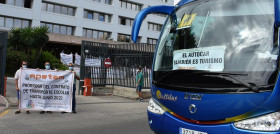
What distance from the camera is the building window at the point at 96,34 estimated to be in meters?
41.0

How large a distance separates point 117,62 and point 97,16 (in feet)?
92.9

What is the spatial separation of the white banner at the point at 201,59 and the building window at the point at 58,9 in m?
36.0

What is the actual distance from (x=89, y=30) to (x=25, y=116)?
33766mm

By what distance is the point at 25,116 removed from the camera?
8.62 metres

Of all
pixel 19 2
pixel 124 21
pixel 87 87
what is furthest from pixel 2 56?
pixel 124 21

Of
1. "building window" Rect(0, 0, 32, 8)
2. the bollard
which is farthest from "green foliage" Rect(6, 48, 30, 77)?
"building window" Rect(0, 0, 32, 8)

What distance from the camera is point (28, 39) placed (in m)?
25.3

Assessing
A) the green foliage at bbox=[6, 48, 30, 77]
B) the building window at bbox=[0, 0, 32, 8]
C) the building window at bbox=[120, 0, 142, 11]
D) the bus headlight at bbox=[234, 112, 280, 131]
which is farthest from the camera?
the building window at bbox=[120, 0, 142, 11]

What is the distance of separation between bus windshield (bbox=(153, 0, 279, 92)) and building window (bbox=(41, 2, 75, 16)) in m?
35.7

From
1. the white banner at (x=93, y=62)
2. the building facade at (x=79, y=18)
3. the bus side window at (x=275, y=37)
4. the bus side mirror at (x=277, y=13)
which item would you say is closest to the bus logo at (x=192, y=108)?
the bus side window at (x=275, y=37)

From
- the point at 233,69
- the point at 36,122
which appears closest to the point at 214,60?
the point at 233,69

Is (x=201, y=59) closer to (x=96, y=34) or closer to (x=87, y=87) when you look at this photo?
(x=87, y=87)

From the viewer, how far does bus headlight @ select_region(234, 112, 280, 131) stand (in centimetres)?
308

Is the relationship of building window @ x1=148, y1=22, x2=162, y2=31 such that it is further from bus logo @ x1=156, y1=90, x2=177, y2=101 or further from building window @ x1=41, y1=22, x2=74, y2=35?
bus logo @ x1=156, y1=90, x2=177, y2=101
